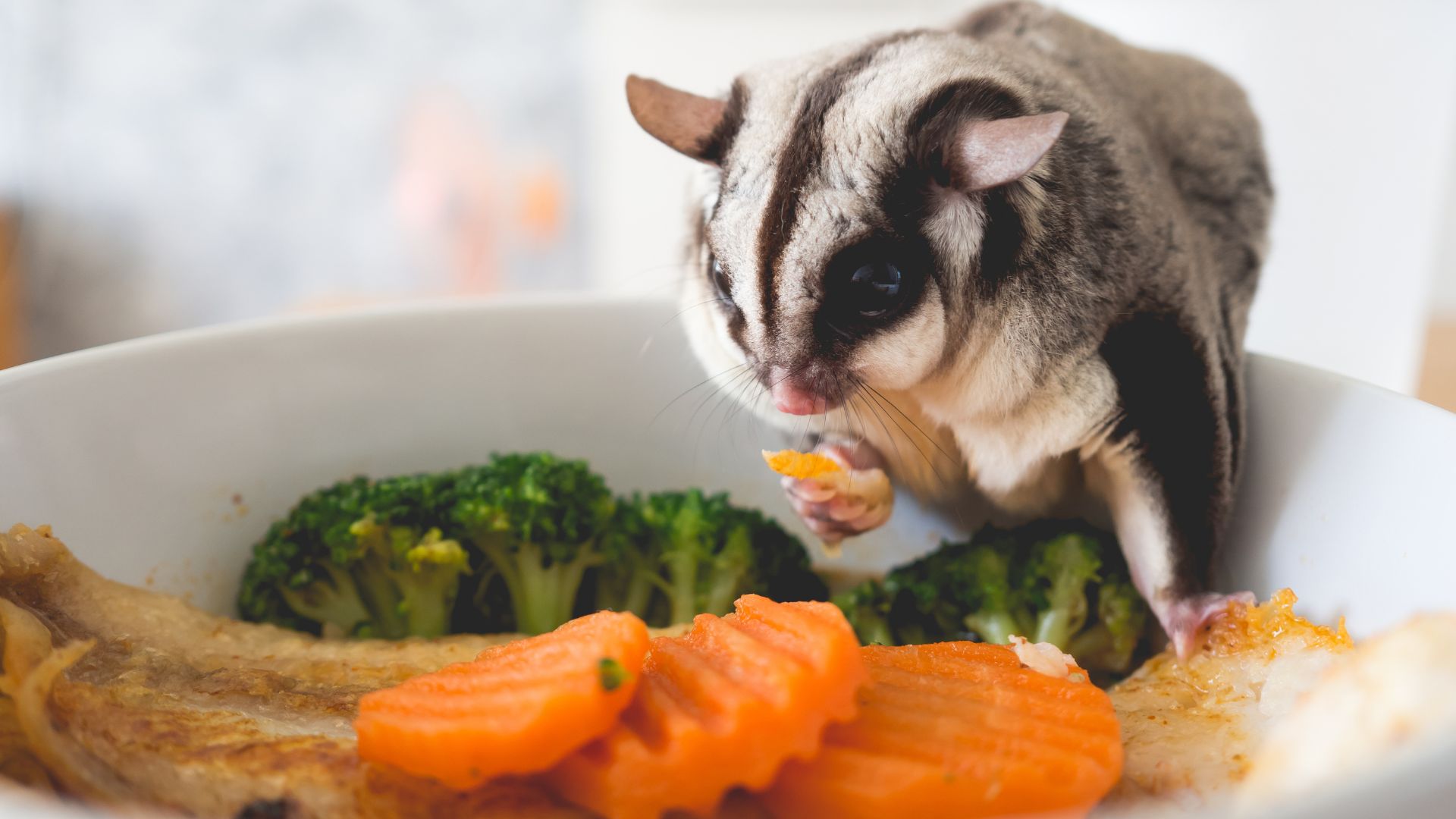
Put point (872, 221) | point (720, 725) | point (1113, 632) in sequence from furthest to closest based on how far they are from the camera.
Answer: point (1113, 632), point (872, 221), point (720, 725)

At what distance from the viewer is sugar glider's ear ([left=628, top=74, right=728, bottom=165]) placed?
1.47m

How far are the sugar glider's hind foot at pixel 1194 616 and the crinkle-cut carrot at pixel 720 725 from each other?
631 millimetres

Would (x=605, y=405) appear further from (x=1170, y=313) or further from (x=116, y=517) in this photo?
(x=1170, y=313)

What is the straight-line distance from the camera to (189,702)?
117 cm

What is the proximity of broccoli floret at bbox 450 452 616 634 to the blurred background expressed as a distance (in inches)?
90.0

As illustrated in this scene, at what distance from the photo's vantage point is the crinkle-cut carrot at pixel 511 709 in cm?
90

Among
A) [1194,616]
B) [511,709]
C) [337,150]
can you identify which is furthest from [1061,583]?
[337,150]

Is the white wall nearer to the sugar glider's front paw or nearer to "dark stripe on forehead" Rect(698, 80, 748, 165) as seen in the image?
the sugar glider's front paw

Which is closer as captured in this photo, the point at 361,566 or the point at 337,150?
the point at 361,566

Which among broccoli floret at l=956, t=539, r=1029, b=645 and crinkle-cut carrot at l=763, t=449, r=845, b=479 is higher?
crinkle-cut carrot at l=763, t=449, r=845, b=479

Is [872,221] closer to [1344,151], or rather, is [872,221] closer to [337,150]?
[1344,151]

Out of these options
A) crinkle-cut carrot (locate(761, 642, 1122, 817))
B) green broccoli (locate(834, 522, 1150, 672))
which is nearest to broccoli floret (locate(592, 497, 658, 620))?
green broccoli (locate(834, 522, 1150, 672))

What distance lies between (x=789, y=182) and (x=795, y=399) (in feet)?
0.84

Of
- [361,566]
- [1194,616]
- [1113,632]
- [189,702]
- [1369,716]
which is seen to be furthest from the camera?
[361,566]
